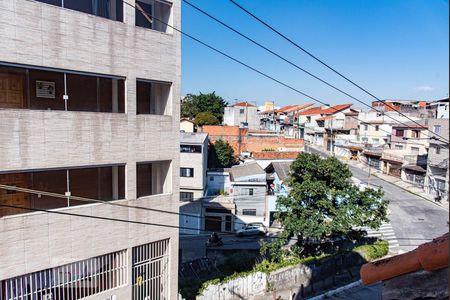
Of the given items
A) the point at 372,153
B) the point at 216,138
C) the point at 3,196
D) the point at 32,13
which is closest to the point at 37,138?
the point at 3,196

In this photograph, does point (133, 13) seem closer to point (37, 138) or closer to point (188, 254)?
point (37, 138)

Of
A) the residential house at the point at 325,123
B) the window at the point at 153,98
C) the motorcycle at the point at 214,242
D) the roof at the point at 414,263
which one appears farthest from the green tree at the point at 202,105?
the roof at the point at 414,263

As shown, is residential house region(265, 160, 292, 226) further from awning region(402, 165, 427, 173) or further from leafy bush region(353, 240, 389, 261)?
awning region(402, 165, 427, 173)

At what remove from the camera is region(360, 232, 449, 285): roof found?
316 cm

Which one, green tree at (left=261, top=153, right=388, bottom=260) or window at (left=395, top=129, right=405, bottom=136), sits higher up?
window at (left=395, top=129, right=405, bottom=136)

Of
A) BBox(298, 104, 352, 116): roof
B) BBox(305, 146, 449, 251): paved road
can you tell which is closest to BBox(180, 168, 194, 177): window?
BBox(305, 146, 449, 251): paved road

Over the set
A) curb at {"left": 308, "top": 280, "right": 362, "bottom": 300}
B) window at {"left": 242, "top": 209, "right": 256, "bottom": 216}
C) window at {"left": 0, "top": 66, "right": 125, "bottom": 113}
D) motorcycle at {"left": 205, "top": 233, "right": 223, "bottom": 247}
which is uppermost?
window at {"left": 0, "top": 66, "right": 125, "bottom": 113}

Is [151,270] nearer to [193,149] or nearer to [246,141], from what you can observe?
[193,149]

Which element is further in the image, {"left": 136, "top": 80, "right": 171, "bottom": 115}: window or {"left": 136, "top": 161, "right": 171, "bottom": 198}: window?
{"left": 136, "top": 161, "right": 171, "bottom": 198}: window

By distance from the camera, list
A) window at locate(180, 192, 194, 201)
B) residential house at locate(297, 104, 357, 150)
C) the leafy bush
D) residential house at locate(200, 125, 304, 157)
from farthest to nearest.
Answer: residential house at locate(297, 104, 357, 150), residential house at locate(200, 125, 304, 157), window at locate(180, 192, 194, 201), the leafy bush

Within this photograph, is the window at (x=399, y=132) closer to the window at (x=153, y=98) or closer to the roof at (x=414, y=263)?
the window at (x=153, y=98)

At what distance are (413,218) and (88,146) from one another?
2793 cm

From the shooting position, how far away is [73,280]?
28.2 ft

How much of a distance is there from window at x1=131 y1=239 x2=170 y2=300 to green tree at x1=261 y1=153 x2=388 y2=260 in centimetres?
771
